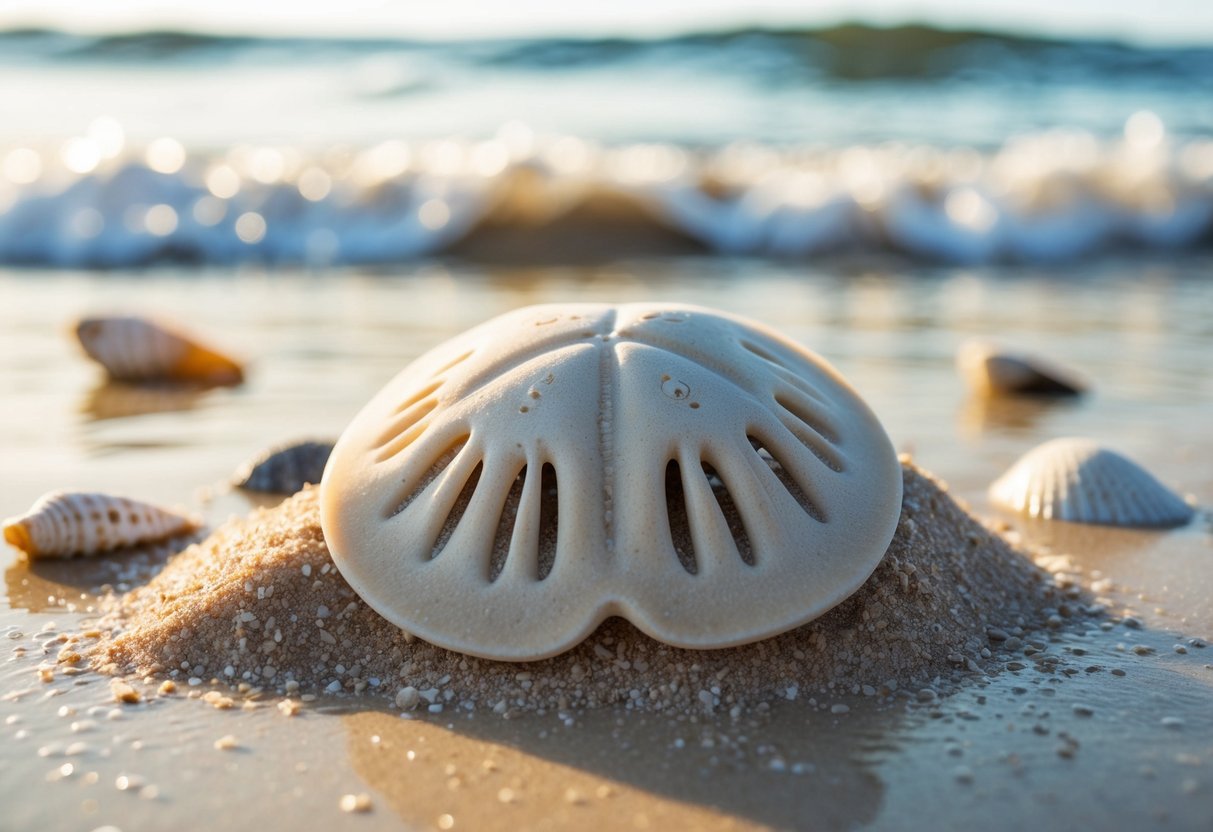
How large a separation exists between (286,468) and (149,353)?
76.0 inches

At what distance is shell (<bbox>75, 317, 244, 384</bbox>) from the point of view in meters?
5.06

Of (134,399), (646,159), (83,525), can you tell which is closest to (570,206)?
(646,159)

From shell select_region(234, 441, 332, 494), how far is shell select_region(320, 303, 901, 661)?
→ 110 centimetres

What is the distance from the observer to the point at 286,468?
11.5 ft

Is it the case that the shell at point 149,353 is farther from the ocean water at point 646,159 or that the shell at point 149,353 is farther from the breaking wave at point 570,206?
the breaking wave at point 570,206

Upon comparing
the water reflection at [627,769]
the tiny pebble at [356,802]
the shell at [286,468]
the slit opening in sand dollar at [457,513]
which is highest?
the slit opening in sand dollar at [457,513]

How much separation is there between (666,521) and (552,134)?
12532 mm

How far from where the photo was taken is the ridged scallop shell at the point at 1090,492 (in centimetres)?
320

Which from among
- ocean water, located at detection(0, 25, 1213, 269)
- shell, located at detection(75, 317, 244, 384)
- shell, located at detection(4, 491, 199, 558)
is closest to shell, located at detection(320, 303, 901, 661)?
shell, located at detection(4, 491, 199, 558)

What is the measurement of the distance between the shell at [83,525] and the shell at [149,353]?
2.06m

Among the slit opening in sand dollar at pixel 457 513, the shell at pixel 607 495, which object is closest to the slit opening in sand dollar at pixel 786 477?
Result: the shell at pixel 607 495

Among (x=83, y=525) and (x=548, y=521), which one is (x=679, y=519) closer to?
(x=548, y=521)

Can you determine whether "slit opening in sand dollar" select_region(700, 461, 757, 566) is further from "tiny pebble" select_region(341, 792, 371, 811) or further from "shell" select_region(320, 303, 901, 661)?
"tiny pebble" select_region(341, 792, 371, 811)

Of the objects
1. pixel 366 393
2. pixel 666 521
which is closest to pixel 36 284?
pixel 366 393
